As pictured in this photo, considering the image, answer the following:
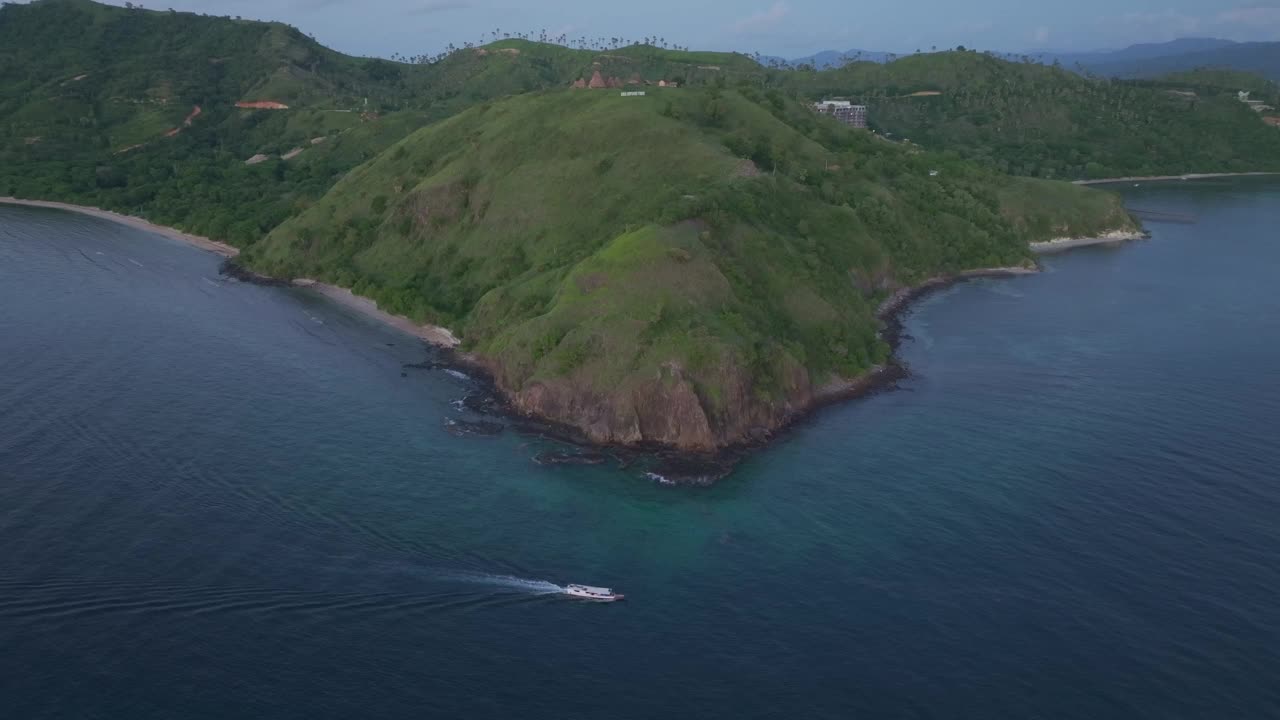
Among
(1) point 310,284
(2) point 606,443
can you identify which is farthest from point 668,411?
(1) point 310,284

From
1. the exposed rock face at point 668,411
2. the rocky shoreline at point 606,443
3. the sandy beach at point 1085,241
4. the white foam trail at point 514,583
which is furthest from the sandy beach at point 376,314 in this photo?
the sandy beach at point 1085,241

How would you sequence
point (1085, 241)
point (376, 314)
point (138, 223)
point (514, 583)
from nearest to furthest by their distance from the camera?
1. point (514, 583)
2. point (376, 314)
3. point (138, 223)
4. point (1085, 241)

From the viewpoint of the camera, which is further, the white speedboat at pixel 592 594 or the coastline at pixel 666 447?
the coastline at pixel 666 447

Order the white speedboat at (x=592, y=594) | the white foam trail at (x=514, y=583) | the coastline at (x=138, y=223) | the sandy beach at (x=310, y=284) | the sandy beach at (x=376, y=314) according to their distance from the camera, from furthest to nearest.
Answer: the coastline at (x=138, y=223) → the sandy beach at (x=310, y=284) → the sandy beach at (x=376, y=314) → the white foam trail at (x=514, y=583) → the white speedboat at (x=592, y=594)

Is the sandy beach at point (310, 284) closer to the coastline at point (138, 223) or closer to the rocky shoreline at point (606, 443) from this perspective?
the coastline at point (138, 223)

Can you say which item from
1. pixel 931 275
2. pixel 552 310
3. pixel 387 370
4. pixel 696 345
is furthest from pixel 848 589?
pixel 931 275

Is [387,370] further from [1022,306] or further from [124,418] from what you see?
[1022,306]

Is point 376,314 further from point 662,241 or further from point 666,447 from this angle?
point 666,447

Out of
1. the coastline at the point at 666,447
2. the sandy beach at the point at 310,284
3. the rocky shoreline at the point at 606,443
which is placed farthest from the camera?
the sandy beach at the point at 310,284
